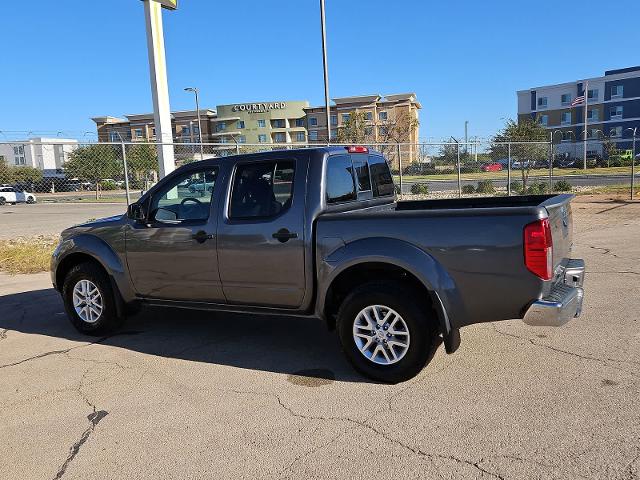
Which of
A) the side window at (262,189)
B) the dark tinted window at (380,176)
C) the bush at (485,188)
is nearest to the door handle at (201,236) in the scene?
the side window at (262,189)

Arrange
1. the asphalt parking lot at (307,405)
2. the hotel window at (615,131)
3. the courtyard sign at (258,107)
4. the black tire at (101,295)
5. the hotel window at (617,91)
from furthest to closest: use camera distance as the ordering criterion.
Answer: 1. the courtyard sign at (258,107)
2. the hotel window at (617,91)
3. the hotel window at (615,131)
4. the black tire at (101,295)
5. the asphalt parking lot at (307,405)

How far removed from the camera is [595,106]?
83000mm

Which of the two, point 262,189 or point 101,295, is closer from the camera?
point 262,189

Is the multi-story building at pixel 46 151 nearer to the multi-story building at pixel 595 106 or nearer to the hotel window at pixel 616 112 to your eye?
the multi-story building at pixel 595 106

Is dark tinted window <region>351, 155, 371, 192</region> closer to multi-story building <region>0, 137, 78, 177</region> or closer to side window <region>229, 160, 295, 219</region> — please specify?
side window <region>229, 160, 295, 219</region>

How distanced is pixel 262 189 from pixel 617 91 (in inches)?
3624

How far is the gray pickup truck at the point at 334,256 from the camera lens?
3.65 metres

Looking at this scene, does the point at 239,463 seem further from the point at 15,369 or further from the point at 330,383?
the point at 15,369

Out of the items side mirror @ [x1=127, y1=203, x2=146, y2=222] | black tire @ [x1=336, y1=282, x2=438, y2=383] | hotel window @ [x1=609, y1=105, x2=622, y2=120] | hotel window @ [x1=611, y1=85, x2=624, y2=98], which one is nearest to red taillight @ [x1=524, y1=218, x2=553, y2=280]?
black tire @ [x1=336, y1=282, x2=438, y2=383]

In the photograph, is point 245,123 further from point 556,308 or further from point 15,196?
point 556,308

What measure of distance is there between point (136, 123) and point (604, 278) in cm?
9931

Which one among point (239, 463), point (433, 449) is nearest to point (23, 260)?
point (239, 463)

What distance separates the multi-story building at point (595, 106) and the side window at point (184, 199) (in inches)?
2988

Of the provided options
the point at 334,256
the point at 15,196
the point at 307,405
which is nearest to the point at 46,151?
the point at 15,196
